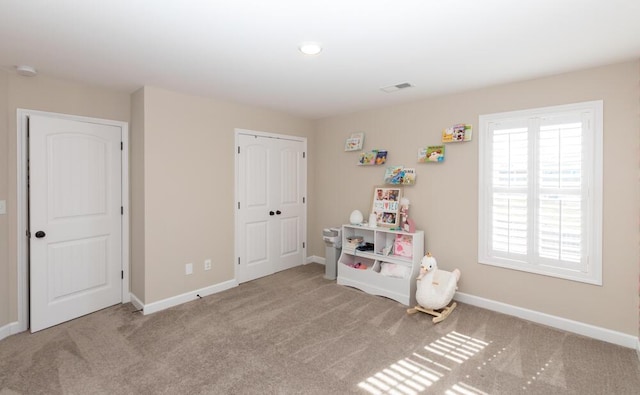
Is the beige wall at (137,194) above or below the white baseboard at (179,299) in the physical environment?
above

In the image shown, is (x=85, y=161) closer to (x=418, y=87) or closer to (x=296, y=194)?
(x=296, y=194)

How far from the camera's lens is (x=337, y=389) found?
207 cm

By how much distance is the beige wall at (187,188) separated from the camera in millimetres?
3250

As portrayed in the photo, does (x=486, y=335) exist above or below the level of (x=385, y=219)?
below

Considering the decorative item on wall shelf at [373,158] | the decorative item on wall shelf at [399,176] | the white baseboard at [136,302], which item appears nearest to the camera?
the white baseboard at [136,302]

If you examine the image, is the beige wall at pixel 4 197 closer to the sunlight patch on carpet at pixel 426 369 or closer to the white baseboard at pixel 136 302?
the white baseboard at pixel 136 302

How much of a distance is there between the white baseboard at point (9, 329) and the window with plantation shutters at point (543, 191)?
4.43 metres

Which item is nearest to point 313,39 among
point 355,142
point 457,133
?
point 457,133

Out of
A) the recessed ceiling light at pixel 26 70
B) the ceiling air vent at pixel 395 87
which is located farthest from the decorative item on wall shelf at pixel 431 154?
the recessed ceiling light at pixel 26 70

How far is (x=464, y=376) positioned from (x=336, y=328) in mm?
1107

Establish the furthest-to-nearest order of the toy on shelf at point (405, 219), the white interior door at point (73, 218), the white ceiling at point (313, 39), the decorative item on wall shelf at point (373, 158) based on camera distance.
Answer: the decorative item on wall shelf at point (373, 158), the toy on shelf at point (405, 219), the white interior door at point (73, 218), the white ceiling at point (313, 39)

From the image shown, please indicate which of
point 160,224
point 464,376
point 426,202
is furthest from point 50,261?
point 426,202

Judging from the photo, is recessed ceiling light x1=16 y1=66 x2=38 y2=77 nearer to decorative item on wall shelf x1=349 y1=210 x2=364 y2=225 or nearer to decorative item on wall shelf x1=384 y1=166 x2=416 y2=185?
decorative item on wall shelf x1=349 y1=210 x2=364 y2=225

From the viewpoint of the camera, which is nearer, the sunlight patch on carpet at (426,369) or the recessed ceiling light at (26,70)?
the sunlight patch on carpet at (426,369)
